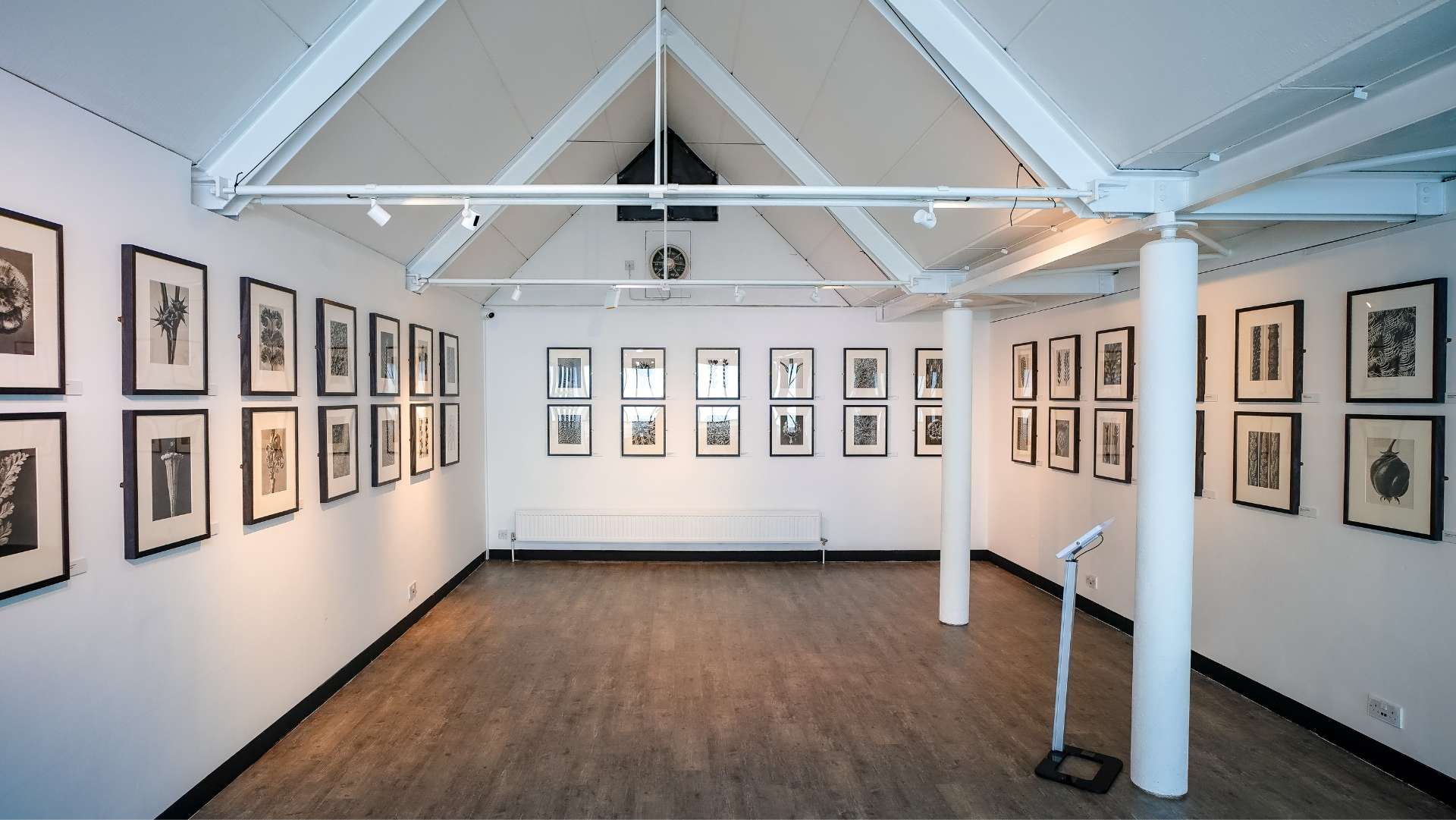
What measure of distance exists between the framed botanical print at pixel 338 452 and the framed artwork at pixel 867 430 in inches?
232

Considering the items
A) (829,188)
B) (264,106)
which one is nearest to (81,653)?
(264,106)

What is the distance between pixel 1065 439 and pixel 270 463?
23.3 ft

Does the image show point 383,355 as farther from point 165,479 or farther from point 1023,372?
point 1023,372

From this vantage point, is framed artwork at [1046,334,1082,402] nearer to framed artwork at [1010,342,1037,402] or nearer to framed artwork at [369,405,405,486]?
framed artwork at [1010,342,1037,402]

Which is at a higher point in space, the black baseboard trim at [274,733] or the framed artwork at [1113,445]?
the framed artwork at [1113,445]

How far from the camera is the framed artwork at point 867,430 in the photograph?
9.48 m

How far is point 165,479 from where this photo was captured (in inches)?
137

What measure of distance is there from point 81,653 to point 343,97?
2.88 m

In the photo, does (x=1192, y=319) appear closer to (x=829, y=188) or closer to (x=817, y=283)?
(x=829, y=188)

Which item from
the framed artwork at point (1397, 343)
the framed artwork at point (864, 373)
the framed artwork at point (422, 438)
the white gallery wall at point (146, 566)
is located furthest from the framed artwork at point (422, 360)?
the framed artwork at point (1397, 343)

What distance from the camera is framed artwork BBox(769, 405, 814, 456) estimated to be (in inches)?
373

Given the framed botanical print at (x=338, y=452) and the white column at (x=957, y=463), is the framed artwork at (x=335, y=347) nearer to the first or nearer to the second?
the framed botanical print at (x=338, y=452)

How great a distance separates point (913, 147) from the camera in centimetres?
509

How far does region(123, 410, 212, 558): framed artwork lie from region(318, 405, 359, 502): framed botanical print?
1231mm
